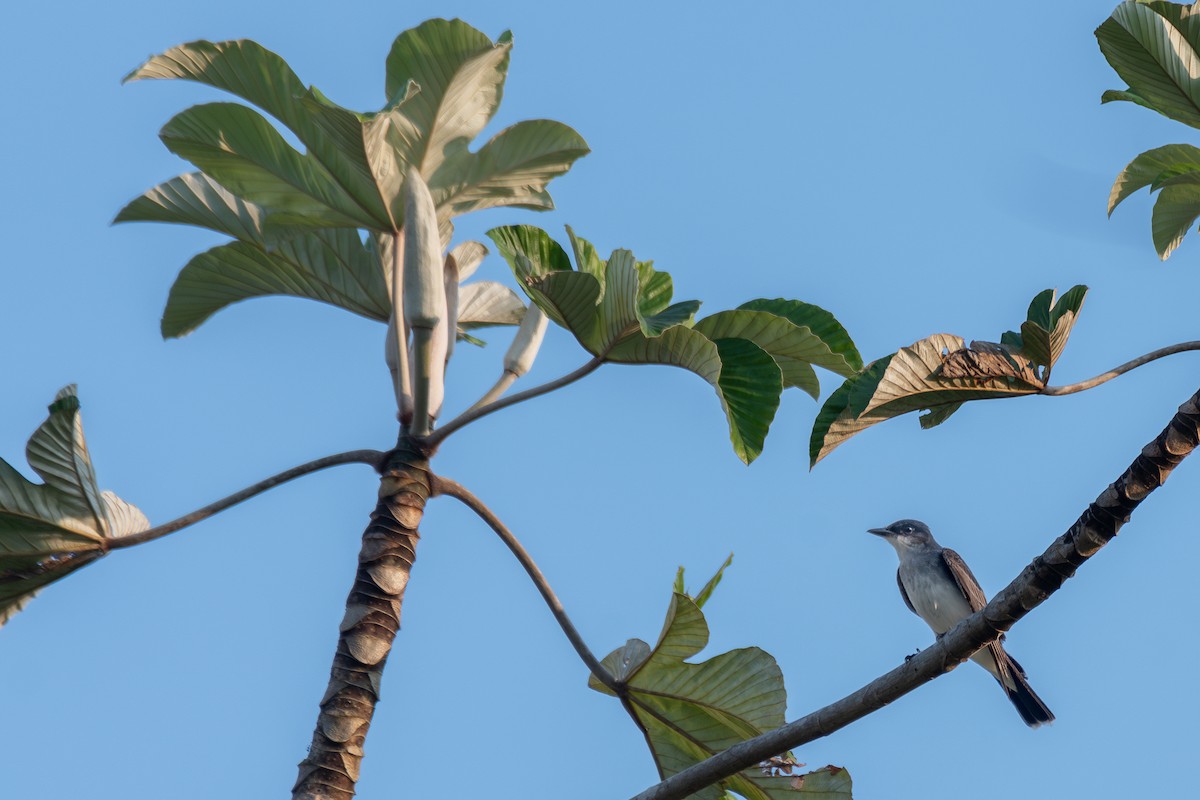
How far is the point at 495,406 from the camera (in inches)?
247

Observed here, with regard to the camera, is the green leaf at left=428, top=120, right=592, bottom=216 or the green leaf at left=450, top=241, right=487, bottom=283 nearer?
the green leaf at left=428, top=120, right=592, bottom=216

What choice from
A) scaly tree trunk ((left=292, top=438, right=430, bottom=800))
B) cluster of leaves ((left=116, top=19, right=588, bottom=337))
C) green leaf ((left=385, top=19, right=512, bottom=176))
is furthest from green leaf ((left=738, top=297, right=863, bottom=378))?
scaly tree trunk ((left=292, top=438, right=430, bottom=800))

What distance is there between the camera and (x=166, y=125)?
620cm

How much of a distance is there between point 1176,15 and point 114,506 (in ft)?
16.9

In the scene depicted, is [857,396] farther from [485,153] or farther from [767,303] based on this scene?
[485,153]

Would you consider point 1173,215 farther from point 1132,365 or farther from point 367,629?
point 367,629

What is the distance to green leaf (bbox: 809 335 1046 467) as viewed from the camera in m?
4.80

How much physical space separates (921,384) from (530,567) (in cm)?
225

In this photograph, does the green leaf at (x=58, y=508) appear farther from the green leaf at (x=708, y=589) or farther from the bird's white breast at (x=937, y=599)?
the bird's white breast at (x=937, y=599)

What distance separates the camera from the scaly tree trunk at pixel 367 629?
5.72 meters

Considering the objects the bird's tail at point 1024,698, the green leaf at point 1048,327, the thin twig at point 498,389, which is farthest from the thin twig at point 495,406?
the bird's tail at point 1024,698

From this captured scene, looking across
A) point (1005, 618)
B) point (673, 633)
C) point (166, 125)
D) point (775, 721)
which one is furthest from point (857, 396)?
point (166, 125)

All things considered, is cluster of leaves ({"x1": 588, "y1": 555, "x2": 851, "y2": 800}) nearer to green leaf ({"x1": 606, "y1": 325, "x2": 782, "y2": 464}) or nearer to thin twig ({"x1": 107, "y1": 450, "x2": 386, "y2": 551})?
green leaf ({"x1": 606, "y1": 325, "x2": 782, "y2": 464})

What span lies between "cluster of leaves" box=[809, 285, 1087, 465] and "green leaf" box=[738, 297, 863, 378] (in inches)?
69.2
